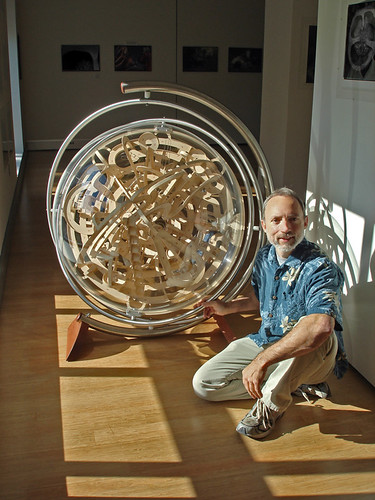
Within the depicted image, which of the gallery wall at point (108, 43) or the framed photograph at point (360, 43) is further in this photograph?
the gallery wall at point (108, 43)

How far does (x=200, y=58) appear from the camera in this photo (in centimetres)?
1260

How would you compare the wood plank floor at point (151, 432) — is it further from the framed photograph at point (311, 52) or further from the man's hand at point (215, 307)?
the framed photograph at point (311, 52)

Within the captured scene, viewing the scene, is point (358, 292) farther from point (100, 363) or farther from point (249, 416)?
point (100, 363)

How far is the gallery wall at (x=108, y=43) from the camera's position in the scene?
11883 millimetres

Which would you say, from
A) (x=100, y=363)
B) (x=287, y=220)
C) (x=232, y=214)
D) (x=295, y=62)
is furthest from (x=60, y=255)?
(x=295, y=62)

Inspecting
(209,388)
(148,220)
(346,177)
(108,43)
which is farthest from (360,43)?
(108,43)

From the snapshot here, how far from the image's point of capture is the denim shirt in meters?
2.78

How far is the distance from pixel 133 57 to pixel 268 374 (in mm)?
10400

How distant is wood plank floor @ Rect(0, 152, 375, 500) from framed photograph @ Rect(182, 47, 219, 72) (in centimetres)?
962

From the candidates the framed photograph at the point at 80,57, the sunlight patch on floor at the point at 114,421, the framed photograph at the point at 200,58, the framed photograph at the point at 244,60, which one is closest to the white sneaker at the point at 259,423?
the sunlight patch on floor at the point at 114,421

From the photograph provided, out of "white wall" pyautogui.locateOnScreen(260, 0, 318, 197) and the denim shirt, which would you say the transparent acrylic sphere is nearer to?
the denim shirt

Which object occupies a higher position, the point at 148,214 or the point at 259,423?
the point at 148,214

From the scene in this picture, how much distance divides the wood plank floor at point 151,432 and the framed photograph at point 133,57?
30.9ft

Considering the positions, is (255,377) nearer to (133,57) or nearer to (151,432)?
(151,432)
